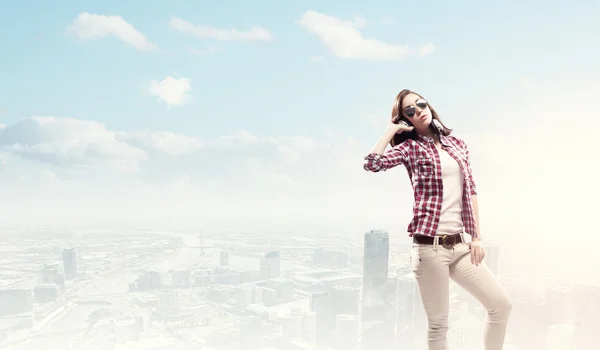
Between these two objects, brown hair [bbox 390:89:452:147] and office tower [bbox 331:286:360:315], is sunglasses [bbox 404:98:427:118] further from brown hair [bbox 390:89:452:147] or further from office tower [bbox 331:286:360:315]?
office tower [bbox 331:286:360:315]

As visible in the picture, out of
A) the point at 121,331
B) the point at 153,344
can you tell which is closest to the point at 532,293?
the point at 153,344

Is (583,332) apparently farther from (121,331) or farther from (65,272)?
(65,272)

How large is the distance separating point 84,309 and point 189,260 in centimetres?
280

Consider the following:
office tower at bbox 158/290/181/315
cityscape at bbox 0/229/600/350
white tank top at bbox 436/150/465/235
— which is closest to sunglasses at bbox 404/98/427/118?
white tank top at bbox 436/150/465/235

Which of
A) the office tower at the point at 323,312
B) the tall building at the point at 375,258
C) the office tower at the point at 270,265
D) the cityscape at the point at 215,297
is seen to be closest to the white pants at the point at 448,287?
the tall building at the point at 375,258

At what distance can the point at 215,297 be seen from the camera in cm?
984

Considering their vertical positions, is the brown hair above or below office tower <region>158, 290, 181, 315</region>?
above

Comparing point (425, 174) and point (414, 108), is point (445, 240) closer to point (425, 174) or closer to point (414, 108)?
point (425, 174)

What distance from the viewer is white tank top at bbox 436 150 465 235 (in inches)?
47.4

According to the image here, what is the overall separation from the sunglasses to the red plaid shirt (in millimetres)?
79

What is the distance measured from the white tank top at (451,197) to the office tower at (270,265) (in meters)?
9.36

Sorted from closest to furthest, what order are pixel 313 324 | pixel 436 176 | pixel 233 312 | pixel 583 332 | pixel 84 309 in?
pixel 436 176
pixel 583 332
pixel 313 324
pixel 233 312
pixel 84 309

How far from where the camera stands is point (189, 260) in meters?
11.5

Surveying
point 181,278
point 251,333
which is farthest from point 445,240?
point 181,278
